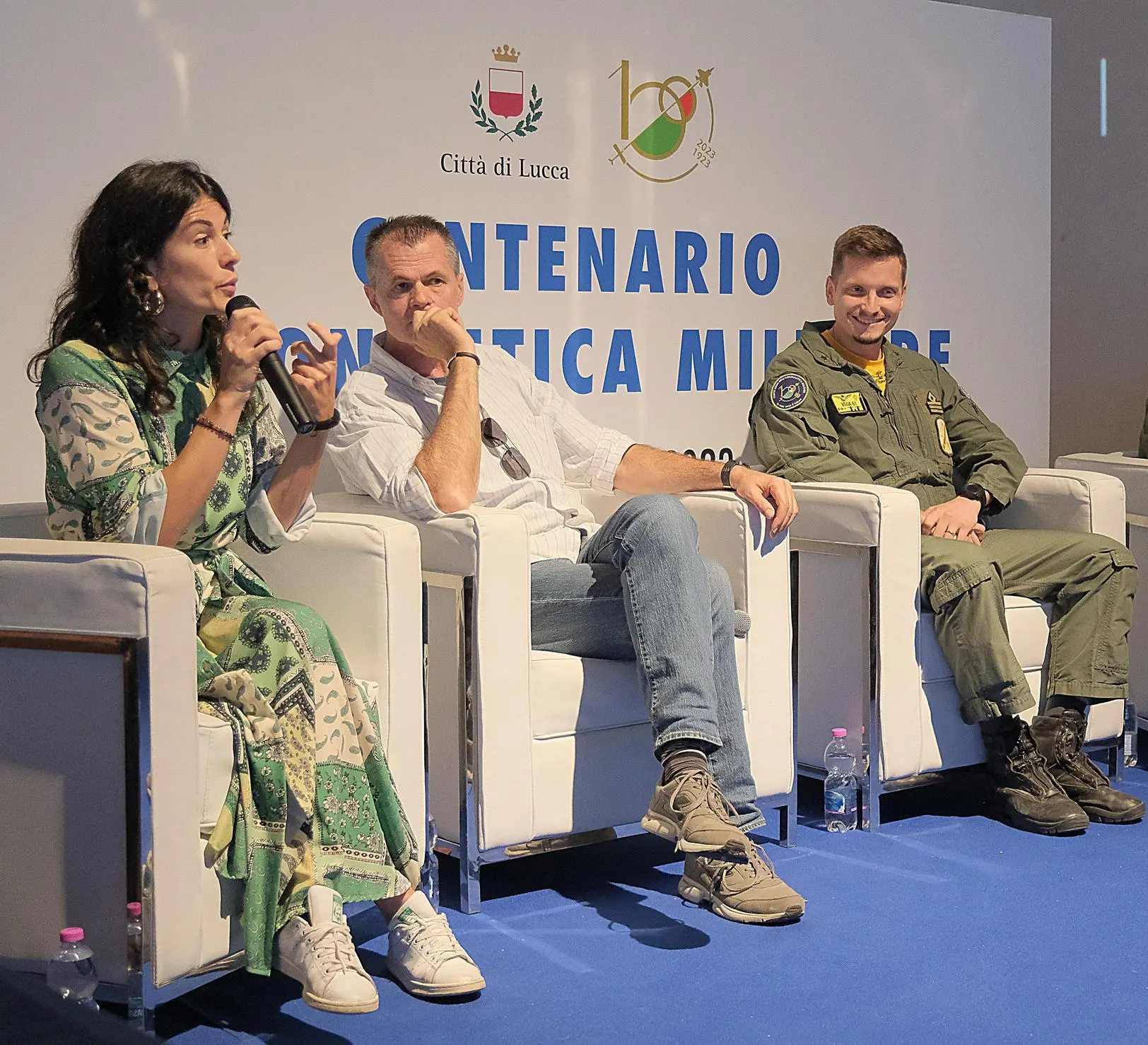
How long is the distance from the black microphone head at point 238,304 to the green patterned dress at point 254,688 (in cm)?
14

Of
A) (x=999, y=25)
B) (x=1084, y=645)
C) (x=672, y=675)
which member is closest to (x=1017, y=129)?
(x=999, y=25)

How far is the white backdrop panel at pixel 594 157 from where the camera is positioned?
3293 mm

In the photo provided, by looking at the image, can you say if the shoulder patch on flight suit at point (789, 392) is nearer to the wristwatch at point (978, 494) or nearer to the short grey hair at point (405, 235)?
the wristwatch at point (978, 494)

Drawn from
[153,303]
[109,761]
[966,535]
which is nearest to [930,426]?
[966,535]

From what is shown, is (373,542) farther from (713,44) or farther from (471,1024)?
(713,44)

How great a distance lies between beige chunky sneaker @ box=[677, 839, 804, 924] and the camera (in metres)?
2.78

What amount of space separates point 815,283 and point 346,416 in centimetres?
184

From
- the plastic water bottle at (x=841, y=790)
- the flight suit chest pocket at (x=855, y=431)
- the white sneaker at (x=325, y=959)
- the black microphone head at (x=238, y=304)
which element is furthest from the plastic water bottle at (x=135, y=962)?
the flight suit chest pocket at (x=855, y=431)

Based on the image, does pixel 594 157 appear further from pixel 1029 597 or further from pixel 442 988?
pixel 442 988

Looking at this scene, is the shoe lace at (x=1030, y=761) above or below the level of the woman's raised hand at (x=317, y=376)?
below

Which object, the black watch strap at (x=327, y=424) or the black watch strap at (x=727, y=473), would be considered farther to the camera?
the black watch strap at (x=727, y=473)

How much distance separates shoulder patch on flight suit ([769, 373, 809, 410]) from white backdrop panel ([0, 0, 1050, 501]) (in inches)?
18.5

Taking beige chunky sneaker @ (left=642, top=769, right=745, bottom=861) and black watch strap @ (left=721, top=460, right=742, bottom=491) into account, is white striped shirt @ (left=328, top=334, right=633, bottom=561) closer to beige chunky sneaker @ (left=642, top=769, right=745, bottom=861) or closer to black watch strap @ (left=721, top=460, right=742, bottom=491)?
black watch strap @ (left=721, top=460, right=742, bottom=491)

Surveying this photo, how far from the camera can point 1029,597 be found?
3705 mm
